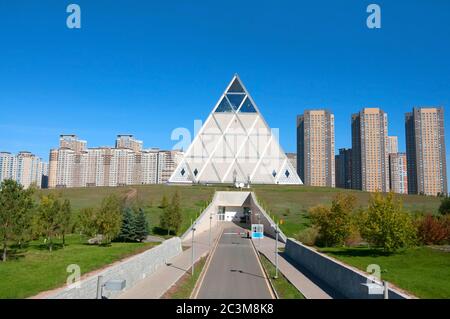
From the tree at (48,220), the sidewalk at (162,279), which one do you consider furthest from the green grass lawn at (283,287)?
the tree at (48,220)

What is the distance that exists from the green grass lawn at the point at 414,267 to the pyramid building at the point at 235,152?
47504 mm

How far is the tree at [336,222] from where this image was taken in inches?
1030

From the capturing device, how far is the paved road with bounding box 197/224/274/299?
13914 millimetres

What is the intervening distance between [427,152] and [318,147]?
78.8 feet

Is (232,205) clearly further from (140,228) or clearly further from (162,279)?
(162,279)

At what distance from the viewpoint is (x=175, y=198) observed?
119ft

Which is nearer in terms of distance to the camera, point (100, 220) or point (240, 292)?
point (240, 292)

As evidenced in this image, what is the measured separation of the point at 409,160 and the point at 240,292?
8012 centimetres

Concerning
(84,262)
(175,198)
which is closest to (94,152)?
(175,198)

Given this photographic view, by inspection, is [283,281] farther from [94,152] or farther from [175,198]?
[94,152]

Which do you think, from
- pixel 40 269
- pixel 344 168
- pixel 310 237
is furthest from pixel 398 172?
pixel 40 269

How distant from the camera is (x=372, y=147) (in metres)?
89.2

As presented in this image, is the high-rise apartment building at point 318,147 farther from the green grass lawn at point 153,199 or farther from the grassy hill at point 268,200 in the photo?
the green grass lawn at point 153,199
